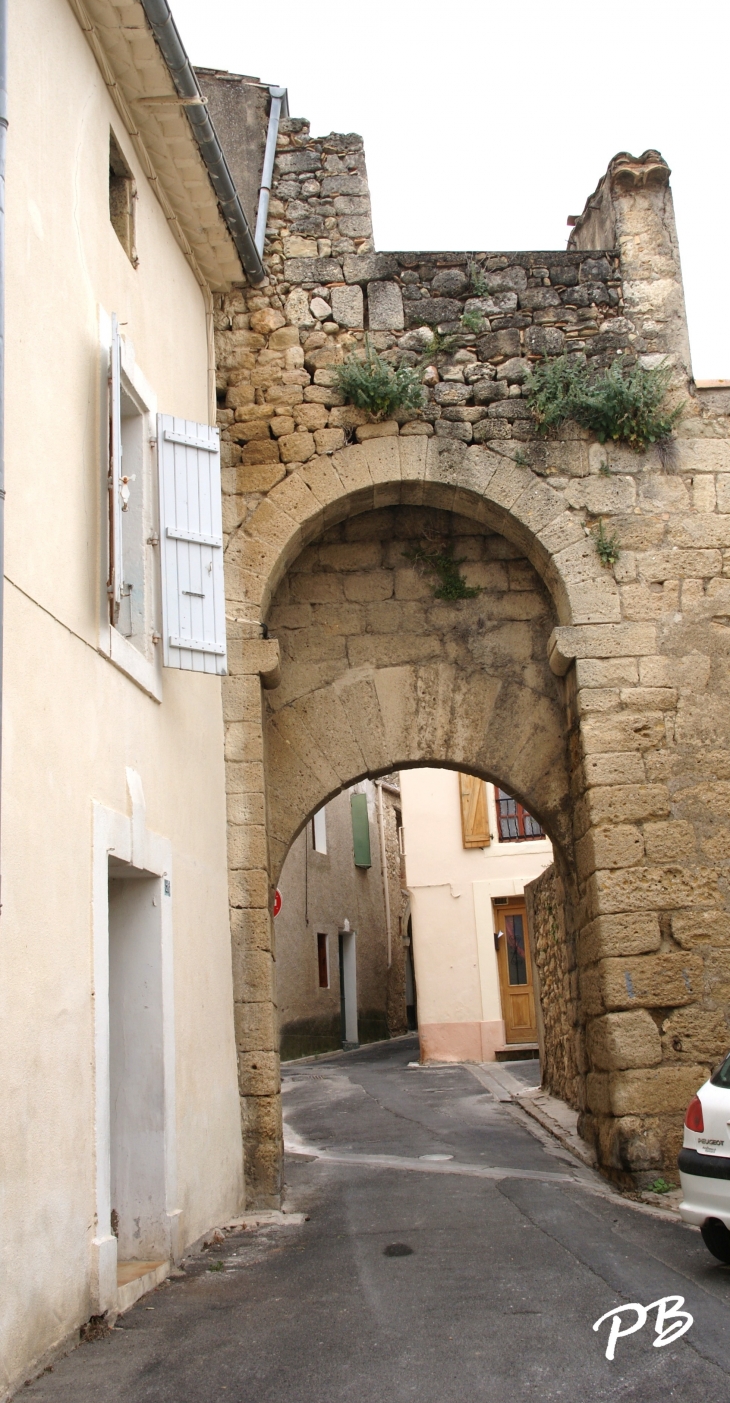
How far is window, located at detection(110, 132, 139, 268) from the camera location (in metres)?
5.60

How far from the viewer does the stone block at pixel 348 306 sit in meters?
7.30

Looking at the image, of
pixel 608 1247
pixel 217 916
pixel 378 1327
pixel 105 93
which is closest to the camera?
pixel 378 1327

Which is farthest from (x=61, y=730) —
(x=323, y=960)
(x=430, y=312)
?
(x=323, y=960)

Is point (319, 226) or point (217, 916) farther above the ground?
point (319, 226)

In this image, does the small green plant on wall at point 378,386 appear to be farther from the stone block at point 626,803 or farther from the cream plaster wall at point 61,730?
the stone block at point 626,803

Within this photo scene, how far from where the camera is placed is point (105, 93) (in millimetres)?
5320

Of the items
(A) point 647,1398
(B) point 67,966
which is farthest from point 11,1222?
(A) point 647,1398

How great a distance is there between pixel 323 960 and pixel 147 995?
45.3 ft

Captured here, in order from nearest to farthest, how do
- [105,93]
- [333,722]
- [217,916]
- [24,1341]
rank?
[24,1341] < [105,93] < [217,916] < [333,722]

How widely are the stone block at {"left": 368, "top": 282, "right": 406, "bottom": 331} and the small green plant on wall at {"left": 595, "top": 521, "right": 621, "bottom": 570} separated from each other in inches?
67.6

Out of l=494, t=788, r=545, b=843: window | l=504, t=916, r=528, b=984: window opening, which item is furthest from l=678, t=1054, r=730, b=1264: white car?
l=494, t=788, r=545, b=843: window

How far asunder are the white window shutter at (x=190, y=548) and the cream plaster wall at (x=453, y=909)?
10.9 meters

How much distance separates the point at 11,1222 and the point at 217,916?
9.72 ft

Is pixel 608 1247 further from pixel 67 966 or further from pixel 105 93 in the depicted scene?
pixel 105 93
